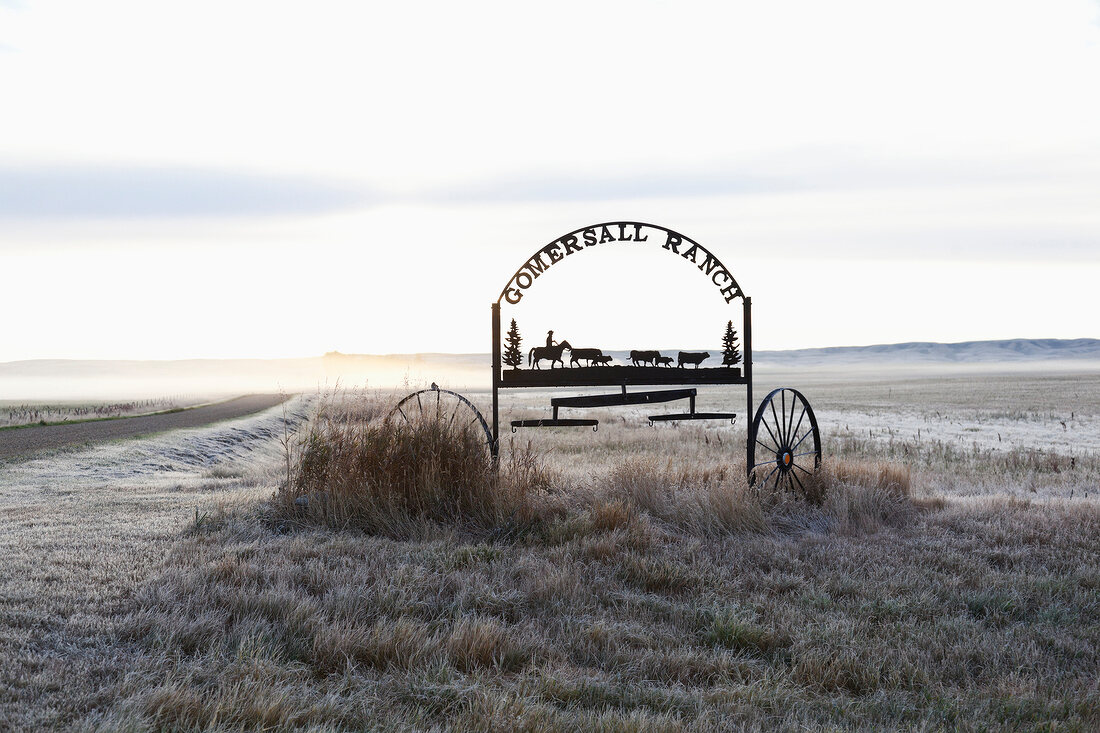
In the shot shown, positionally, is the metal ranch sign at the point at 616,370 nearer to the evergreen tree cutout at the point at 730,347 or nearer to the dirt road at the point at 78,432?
the evergreen tree cutout at the point at 730,347

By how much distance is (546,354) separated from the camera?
34.6ft

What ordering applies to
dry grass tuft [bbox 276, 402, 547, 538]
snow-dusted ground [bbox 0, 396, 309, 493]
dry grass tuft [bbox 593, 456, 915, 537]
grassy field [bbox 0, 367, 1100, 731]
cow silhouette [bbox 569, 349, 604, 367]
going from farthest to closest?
snow-dusted ground [bbox 0, 396, 309, 493] → cow silhouette [bbox 569, 349, 604, 367] → dry grass tuft [bbox 593, 456, 915, 537] → dry grass tuft [bbox 276, 402, 547, 538] → grassy field [bbox 0, 367, 1100, 731]

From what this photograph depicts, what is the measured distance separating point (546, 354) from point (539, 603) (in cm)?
493

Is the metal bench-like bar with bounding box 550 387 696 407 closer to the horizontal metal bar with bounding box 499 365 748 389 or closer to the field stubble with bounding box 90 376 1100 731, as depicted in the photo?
the horizontal metal bar with bounding box 499 365 748 389

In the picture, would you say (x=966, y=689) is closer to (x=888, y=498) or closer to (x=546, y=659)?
(x=546, y=659)

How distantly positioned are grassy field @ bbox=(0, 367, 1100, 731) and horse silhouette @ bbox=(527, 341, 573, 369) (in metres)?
1.37

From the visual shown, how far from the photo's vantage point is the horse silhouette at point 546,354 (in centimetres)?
1049

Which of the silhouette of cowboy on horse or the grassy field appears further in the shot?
the silhouette of cowboy on horse

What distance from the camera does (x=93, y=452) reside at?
17.5m

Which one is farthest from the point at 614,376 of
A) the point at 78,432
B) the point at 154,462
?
the point at 78,432

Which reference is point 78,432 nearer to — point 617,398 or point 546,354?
point 546,354

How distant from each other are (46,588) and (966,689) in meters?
5.96

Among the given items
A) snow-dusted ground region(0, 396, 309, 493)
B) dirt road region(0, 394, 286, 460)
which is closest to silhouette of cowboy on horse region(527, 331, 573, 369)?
snow-dusted ground region(0, 396, 309, 493)

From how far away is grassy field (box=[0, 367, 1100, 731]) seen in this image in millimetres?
4273
